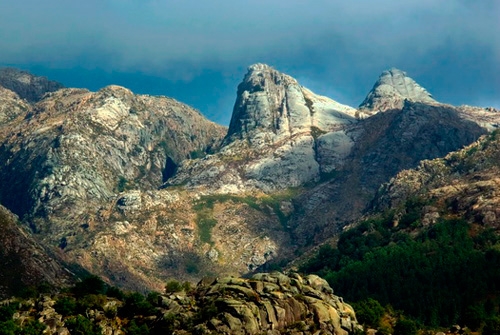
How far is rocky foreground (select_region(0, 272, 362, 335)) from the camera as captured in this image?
17738cm

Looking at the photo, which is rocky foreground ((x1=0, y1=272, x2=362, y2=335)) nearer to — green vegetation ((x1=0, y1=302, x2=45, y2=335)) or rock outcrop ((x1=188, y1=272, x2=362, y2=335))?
rock outcrop ((x1=188, y1=272, x2=362, y2=335))

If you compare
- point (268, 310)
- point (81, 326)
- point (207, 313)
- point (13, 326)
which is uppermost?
point (268, 310)

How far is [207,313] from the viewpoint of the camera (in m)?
181

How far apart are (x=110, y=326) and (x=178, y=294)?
879 inches

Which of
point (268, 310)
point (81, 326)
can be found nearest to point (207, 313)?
point (268, 310)

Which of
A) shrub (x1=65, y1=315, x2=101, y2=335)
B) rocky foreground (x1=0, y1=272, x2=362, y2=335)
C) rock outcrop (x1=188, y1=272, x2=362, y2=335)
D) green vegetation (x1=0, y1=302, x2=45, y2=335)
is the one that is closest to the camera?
green vegetation (x1=0, y1=302, x2=45, y2=335)

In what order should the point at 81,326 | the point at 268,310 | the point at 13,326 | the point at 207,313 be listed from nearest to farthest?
1. the point at 13,326
2. the point at 81,326
3. the point at 207,313
4. the point at 268,310

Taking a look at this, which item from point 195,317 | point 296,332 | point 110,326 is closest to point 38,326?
point 110,326

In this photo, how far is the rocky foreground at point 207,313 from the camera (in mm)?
177375

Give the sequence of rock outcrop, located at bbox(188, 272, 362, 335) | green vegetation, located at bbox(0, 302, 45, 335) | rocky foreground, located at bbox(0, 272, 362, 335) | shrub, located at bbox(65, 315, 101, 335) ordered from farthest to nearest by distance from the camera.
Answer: rock outcrop, located at bbox(188, 272, 362, 335) → rocky foreground, located at bbox(0, 272, 362, 335) → shrub, located at bbox(65, 315, 101, 335) → green vegetation, located at bbox(0, 302, 45, 335)

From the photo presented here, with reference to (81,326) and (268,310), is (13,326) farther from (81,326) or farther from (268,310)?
(268,310)

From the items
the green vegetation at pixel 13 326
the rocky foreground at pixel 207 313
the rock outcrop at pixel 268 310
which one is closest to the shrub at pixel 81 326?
the rocky foreground at pixel 207 313

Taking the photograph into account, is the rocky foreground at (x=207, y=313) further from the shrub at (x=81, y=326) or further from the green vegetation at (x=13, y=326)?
the green vegetation at (x=13, y=326)

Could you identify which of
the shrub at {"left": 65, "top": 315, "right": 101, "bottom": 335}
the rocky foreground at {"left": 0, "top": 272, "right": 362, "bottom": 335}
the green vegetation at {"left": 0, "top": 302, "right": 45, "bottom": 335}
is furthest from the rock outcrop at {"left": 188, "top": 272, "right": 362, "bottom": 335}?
the green vegetation at {"left": 0, "top": 302, "right": 45, "bottom": 335}
